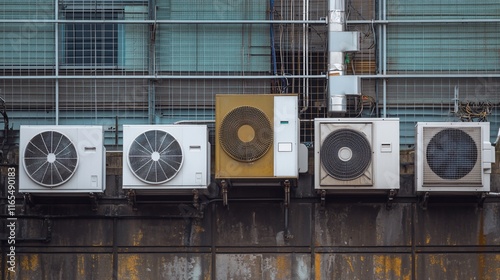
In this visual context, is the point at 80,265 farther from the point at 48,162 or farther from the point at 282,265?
the point at 282,265

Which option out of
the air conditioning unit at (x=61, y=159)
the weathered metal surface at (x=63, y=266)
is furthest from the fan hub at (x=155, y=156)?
the weathered metal surface at (x=63, y=266)

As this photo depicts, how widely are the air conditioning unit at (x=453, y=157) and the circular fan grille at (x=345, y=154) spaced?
2.13 feet

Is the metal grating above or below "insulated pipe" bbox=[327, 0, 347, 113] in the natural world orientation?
below

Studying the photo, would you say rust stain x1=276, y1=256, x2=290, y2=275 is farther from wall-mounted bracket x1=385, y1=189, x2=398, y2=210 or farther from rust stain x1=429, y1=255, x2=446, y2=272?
rust stain x1=429, y1=255, x2=446, y2=272

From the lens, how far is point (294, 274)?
12703 millimetres

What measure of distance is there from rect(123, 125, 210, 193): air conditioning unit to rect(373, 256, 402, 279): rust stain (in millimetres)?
2252

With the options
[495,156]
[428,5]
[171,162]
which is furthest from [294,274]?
[428,5]

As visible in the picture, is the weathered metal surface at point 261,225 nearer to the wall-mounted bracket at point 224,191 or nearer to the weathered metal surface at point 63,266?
the wall-mounted bracket at point 224,191

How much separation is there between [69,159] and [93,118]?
1035 millimetres

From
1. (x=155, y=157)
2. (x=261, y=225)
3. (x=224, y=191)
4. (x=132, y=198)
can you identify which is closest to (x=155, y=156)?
(x=155, y=157)

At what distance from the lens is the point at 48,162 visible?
12.4 metres

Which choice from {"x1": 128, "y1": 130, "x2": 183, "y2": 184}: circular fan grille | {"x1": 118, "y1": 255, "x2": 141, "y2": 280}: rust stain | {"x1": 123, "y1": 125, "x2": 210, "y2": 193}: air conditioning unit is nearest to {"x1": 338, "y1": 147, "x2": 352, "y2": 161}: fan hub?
{"x1": 123, "y1": 125, "x2": 210, "y2": 193}: air conditioning unit

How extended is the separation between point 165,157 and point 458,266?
12.1 ft

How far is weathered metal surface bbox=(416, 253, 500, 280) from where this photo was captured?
12.7 meters
